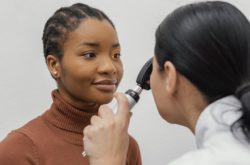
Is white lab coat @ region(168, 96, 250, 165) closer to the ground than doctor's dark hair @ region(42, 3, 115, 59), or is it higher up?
closer to the ground

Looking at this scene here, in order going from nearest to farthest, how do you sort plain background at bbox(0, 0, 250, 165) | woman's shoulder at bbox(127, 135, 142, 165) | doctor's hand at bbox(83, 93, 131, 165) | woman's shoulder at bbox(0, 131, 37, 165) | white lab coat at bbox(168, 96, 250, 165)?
white lab coat at bbox(168, 96, 250, 165) < doctor's hand at bbox(83, 93, 131, 165) < woman's shoulder at bbox(0, 131, 37, 165) < woman's shoulder at bbox(127, 135, 142, 165) < plain background at bbox(0, 0, 250, 165)

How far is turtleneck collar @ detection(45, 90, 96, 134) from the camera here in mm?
1036

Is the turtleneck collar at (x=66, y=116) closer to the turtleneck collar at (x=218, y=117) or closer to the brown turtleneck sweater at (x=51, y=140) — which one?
the brown turtleneck sweater at (x=51, y=140)

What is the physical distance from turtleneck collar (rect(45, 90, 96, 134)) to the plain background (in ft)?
1.37

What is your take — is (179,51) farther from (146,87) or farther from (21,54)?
(21,54)

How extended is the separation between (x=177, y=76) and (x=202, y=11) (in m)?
0.12

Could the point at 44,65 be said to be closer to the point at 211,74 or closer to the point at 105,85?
the point at 105,85

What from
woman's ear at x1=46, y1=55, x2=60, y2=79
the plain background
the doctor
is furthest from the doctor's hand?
the plain background

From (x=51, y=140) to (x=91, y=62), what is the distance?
0.20 meters

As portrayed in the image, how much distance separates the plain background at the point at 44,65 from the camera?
142 cm

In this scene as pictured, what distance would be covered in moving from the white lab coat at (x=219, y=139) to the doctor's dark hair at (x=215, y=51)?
0.05 feet

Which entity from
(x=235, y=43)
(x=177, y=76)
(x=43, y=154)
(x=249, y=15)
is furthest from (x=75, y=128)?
(x=249, y=15)

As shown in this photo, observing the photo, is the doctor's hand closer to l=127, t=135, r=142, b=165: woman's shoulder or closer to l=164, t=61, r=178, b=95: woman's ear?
l=164, t=61, r=178, b=95: woman's ear

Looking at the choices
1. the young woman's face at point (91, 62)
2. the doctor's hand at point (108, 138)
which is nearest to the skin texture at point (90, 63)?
the young woman's face at point (91, 62)
